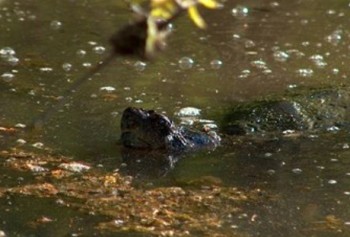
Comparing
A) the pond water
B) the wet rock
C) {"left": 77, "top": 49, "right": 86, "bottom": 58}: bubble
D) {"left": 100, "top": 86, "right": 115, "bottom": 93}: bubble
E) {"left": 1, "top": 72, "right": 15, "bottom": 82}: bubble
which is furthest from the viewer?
{"left": 77, "top": 49, "right": 86, "bottom": 58}: bubble

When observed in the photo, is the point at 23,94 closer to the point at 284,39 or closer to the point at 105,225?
the point at 105,225

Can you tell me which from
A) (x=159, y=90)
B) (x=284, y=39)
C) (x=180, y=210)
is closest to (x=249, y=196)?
(x=180, y=210)

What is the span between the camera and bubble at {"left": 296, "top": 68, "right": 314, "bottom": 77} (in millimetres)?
6516

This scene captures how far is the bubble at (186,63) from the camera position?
22.1 feet

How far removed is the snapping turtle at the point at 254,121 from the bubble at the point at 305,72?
857 mm

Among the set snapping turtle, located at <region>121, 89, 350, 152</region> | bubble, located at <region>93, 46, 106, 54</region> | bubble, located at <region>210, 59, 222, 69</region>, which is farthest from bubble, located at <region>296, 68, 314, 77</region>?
bubble, located at <region>93, 46, 106, 54</region>

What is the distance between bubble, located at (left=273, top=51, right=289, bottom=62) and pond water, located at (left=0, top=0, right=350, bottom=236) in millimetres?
36

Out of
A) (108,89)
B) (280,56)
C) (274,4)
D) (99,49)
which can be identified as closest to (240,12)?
(274,4)

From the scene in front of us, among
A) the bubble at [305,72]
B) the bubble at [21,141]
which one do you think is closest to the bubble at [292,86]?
the bubble at [305,72]

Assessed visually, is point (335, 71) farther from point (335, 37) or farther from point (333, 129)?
point (333, 129)

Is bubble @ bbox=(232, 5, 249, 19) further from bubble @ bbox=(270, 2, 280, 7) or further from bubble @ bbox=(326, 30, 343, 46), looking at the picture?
bubble @ bbox=(326, 30, 343, 46)

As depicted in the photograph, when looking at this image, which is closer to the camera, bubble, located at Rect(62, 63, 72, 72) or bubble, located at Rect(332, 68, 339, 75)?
bubble, located at Rect(62, 63, 72, 72)

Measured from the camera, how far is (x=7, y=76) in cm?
614

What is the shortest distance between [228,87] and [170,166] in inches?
68.8
